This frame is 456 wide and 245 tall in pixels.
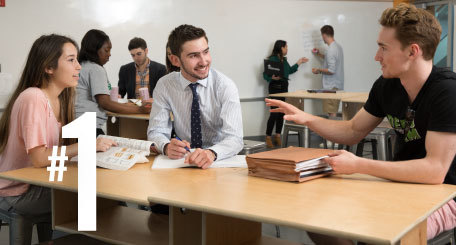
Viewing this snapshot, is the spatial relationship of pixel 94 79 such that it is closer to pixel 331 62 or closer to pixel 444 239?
pixel 444 239

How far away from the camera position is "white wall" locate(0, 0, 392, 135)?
5.87 m

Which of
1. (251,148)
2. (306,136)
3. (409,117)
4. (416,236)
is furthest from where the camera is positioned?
(306,136)

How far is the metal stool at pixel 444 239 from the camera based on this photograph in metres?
1.89

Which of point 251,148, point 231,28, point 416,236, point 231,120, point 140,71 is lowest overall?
point 251,148

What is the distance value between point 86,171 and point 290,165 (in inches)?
33.1

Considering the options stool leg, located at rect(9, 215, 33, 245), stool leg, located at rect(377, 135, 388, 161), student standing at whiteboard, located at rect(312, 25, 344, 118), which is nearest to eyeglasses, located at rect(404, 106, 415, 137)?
stool leg, located at rect(9, 215, 33, 245)

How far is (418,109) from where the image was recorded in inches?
77.9

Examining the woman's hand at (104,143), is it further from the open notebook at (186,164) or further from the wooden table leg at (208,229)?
the wooden table leg at (208,229)

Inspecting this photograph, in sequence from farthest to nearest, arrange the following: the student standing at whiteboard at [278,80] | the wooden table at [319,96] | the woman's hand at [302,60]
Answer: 1. the woman's hand at [302,60]
2. the student standing at whiteboard at [278,80]
3. the wooden table at [319,96]

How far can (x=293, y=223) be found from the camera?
1.43 metres

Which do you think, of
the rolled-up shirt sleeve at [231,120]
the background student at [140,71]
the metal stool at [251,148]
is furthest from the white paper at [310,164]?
the background student at [140,71]

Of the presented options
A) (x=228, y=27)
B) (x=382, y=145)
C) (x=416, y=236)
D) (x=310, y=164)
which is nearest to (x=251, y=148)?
(x=382, y=145)

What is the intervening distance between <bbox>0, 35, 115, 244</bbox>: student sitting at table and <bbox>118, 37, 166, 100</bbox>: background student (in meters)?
2.51

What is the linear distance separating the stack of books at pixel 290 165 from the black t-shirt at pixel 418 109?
0.31 m
